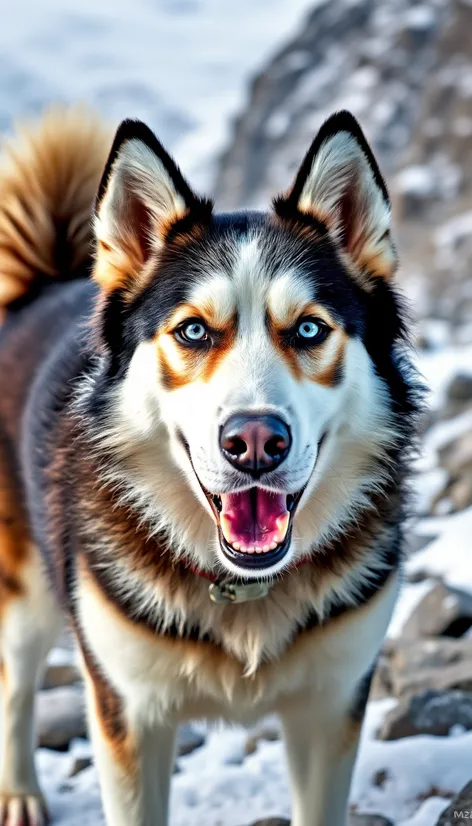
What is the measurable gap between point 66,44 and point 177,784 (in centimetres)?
4826

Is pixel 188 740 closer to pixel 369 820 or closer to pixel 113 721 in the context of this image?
pixel 369 820

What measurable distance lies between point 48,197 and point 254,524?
1.75 m

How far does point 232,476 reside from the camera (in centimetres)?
191

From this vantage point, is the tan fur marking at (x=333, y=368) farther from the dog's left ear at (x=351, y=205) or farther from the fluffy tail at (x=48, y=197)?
the fluffy tail at (x=48, y=197)

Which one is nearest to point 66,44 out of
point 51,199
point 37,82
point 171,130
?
point 37,82

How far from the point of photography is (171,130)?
111 feet

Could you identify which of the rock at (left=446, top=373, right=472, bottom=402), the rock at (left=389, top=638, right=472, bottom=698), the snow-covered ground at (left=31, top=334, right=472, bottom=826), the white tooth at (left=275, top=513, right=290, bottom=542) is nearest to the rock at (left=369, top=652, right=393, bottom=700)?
the rock at (left=389, top=638, right=472, bottom=698)

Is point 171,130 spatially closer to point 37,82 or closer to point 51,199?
point 37,82

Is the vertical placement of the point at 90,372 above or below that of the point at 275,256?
below

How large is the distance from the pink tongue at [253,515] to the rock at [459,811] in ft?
2.93

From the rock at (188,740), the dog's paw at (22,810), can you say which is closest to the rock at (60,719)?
the rock at (188,740)

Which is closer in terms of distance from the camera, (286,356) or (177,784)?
(286,356)

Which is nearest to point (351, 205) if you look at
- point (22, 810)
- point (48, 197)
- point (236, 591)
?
point (236, 591)

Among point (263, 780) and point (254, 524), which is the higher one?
point (254, 524)
